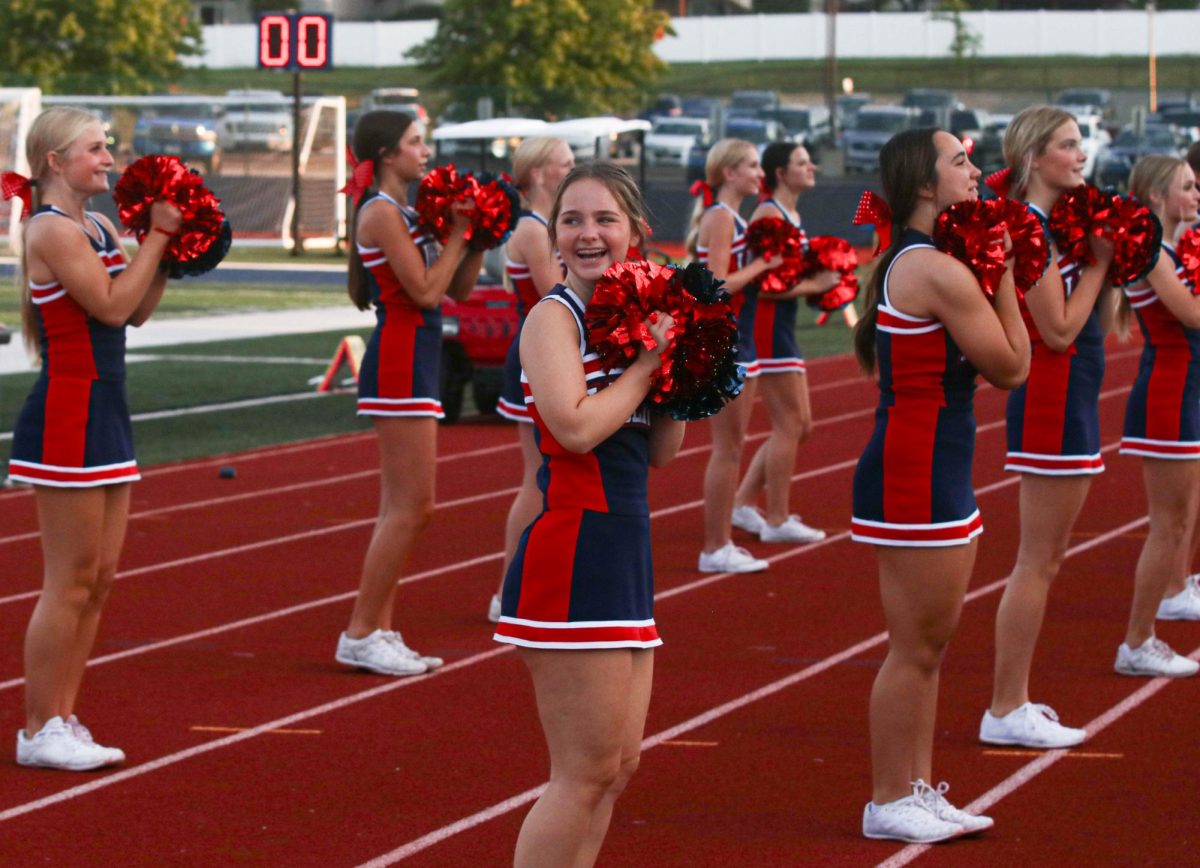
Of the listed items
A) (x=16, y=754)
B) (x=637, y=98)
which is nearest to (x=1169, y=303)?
(x=16, y=754)

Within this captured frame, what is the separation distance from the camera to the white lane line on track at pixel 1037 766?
520cm

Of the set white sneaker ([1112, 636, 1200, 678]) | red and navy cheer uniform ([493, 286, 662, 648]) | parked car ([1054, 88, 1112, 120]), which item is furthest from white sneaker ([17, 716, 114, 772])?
parked car ([1054, 88, 1112, 120])

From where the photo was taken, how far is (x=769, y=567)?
948cm

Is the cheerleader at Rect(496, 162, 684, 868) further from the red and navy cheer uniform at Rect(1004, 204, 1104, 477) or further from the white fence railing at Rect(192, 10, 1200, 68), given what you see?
the white fence railing at Rect(192, 10, 1200, 68)

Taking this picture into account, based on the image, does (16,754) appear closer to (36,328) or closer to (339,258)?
(36,328)

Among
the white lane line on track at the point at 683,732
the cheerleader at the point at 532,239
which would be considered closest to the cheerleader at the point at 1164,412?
the white lane line on track at the point at 683,732

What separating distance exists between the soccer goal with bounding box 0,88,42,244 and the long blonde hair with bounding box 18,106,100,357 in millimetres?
25245

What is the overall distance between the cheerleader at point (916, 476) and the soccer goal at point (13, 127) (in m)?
Result: 26.7

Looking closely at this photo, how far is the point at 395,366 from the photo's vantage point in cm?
720

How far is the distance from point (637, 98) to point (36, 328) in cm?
4167

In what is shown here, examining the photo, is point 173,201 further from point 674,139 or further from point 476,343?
point 674,139

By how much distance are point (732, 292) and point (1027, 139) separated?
302cm

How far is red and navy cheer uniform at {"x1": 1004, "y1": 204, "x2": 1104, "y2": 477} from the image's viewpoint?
6.23 metres

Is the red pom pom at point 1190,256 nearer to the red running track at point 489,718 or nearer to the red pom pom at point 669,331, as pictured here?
the red running track at point 489,718
